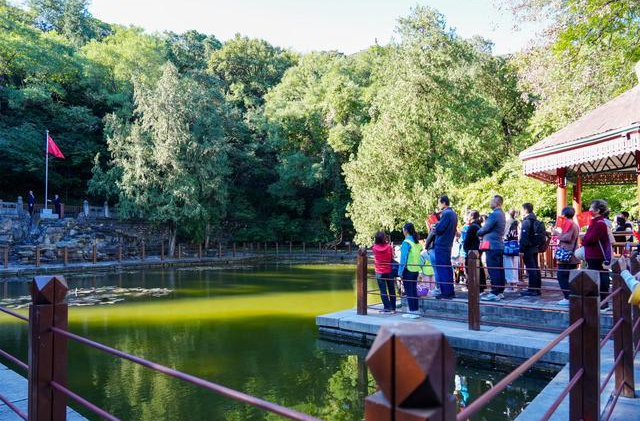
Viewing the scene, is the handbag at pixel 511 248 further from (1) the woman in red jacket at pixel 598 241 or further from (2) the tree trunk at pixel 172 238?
(2) the tree trunk at pixel 172 238

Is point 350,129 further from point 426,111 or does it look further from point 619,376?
point 619,376

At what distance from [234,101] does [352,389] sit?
3601 cm

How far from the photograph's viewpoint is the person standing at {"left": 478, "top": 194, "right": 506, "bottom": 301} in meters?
8.29

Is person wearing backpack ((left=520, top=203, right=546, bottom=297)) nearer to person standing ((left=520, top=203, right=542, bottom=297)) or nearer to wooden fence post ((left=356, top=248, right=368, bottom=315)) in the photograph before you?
person standing ((left=520, top=203, right=542, bottom=297))

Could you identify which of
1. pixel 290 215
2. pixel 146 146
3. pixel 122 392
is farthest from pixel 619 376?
pixel 290 215

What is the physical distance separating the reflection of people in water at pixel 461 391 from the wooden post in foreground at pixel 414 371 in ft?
16.2

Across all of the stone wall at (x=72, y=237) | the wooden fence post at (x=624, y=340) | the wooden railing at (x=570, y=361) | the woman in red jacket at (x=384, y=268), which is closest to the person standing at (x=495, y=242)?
the wooden railing at (x=570, y=361)

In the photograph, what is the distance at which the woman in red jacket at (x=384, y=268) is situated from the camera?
874 centimetres

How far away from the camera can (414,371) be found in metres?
1.05

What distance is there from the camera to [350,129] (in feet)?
104

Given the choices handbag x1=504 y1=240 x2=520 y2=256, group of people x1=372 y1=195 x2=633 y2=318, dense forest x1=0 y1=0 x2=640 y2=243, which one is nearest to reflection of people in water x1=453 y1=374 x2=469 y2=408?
group of people x1=372 y1=195 x2=633 y2=318

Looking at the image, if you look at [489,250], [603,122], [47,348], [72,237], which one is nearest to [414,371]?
[47,348]

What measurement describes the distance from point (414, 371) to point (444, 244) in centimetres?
760

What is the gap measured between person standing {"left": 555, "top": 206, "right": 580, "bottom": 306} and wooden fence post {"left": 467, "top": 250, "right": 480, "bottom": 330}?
1.31 metres
